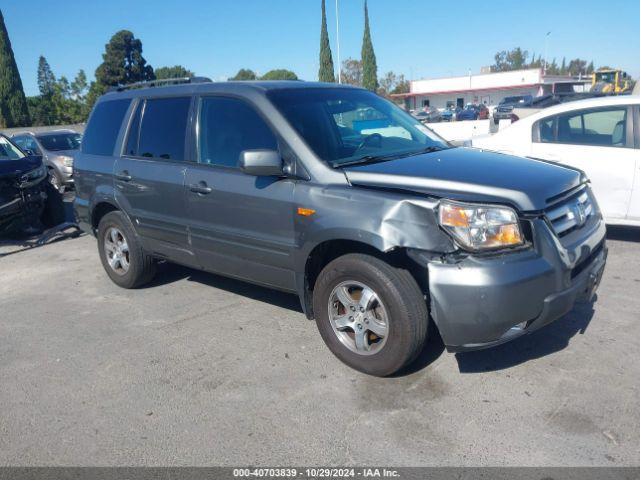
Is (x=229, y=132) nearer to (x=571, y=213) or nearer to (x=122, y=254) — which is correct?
(x=122, y=254)

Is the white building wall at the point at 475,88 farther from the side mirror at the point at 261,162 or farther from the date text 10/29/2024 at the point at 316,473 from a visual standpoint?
the date text 10/29/2024 at the point at 316,473

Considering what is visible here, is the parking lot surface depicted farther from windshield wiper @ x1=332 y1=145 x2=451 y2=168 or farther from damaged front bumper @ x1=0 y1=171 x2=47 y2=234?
damaged front bumper @ x1=0 y1=171 x2=47 y2=234

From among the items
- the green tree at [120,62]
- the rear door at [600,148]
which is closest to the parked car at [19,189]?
the rear door at [600,148]

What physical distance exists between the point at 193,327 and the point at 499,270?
2.69m

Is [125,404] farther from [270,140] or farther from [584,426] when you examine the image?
[584,426]

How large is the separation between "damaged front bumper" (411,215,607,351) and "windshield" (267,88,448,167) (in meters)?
1.17

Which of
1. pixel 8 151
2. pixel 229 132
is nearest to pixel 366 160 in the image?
pixel 229 132

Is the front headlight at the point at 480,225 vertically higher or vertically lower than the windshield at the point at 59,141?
lower

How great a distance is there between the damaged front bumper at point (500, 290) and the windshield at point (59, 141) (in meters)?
14.0

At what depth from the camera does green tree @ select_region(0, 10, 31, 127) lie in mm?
37688

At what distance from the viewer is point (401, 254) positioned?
349 centimetres

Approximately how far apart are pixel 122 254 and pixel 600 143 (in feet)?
17.8

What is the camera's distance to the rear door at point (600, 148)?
20.1 feet

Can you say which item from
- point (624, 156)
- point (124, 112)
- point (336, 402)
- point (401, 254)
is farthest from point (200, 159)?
point (624, 156)
